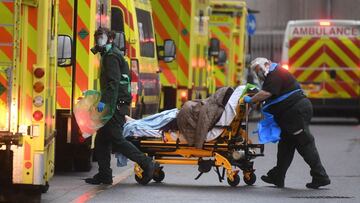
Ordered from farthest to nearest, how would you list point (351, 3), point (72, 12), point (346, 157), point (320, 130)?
1. point (351, 3)
2. point (320, 130)
3. point (346, 157)
4. point (72, 12)

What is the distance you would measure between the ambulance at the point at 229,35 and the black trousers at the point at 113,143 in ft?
50.3

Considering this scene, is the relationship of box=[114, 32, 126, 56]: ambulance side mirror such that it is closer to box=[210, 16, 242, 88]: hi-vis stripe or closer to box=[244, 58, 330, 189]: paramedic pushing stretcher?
box=[244, 58, 330, 189]: paramedic pushing stretcher

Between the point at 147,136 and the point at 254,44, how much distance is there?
31.9 meters

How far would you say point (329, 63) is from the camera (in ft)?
93.8

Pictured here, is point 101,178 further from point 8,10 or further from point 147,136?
point 8,10

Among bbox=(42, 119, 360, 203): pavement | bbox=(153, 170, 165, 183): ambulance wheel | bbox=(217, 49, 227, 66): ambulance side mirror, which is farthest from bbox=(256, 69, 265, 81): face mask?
bbox=(217, 49, 227, 66): ambulance side mirror

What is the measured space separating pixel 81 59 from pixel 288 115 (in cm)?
257

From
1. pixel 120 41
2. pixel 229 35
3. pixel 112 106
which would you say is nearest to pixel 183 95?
pixel 120 41

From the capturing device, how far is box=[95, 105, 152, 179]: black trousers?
12984mm

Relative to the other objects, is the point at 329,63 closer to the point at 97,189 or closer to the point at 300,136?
the point at 300,136

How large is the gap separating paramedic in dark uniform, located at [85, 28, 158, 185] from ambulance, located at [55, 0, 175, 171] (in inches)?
15.9

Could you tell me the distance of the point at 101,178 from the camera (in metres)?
13.1

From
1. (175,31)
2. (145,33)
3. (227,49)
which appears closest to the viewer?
(145,33)

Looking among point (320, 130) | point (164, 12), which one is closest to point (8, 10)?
point (164, 12)
